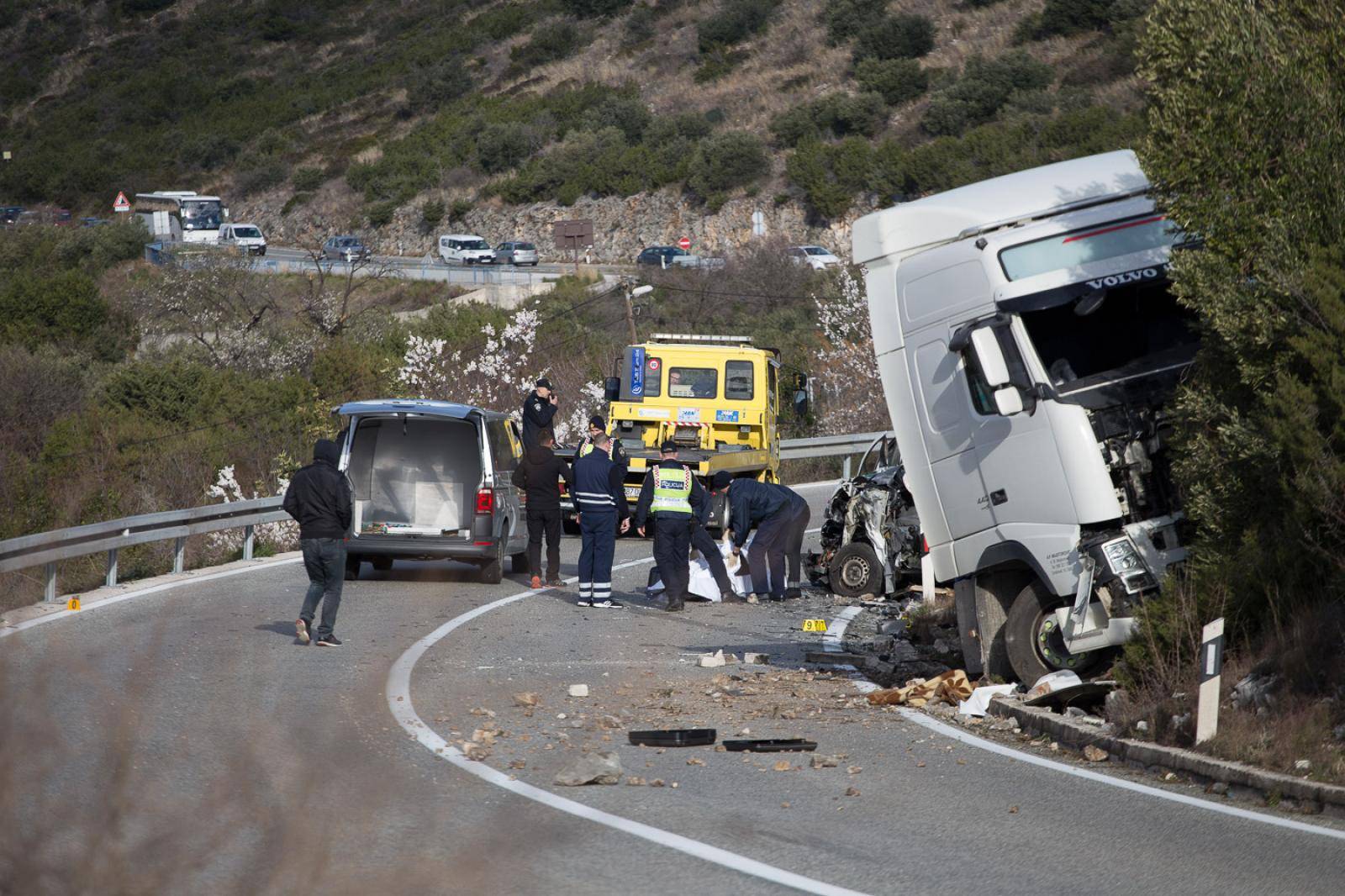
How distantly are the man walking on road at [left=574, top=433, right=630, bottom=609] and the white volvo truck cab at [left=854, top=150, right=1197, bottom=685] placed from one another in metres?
4.78

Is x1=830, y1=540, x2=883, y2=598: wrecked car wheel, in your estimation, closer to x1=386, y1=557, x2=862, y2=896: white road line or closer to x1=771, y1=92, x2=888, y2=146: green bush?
x1=386, y1=557, x2=862, y2=896: white road line

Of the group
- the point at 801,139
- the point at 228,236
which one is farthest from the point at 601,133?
the point at 228,236

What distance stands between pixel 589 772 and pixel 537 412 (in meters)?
10.1

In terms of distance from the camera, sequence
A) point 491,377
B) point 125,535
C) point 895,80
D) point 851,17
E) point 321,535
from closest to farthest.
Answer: point 321,535 < point 125,535 < point 491,377 < point 895,80 < point 851,17

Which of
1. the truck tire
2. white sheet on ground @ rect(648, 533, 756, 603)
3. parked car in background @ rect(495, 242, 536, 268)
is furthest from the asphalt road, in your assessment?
parked car in background @ rect(495, 242, 536, 268)

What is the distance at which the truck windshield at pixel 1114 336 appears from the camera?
10.1 meters

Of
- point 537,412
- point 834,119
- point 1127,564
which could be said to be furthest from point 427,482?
point 834,119

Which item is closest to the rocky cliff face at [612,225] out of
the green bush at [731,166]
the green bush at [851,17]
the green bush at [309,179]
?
the green bush at [731,166]

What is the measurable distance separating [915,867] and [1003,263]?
5022mm

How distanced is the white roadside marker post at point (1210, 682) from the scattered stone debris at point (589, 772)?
123 inches

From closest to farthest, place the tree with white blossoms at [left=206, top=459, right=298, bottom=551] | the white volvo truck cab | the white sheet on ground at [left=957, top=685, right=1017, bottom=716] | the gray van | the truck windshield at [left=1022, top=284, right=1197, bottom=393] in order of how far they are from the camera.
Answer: the white volvo truck cab, the white sheet on ground at [left=957, top=685, right=1017, bottom=716], the truck windshield at [left=1022, top=284, right=1197, bottom=393], the gray van, the tree with white blossoms at [left=206, top=459, right=298, bottom=551]

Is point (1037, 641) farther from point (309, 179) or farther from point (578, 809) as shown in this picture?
point (309, 179)

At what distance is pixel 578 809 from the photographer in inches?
282

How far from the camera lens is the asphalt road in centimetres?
341
